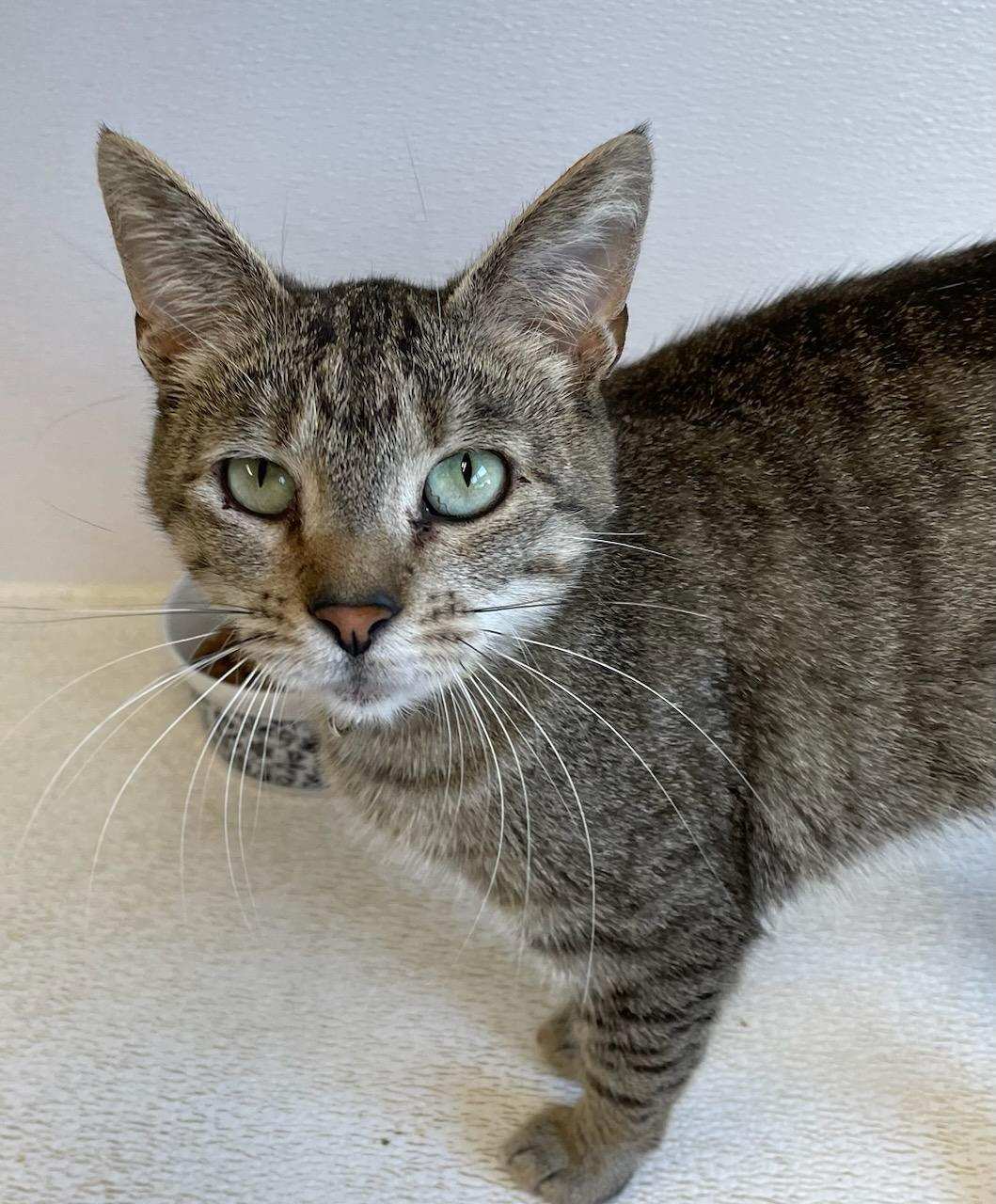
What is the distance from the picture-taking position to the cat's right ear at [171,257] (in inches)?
33.9

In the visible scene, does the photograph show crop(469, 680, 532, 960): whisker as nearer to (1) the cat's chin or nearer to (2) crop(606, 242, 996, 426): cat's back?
(1) the cat's chin

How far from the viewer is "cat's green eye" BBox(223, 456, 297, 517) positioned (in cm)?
88

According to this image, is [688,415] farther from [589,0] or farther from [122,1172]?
[122,1172]

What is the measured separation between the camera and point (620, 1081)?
3.40 feet

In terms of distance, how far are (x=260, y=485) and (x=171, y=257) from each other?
9.3 inches

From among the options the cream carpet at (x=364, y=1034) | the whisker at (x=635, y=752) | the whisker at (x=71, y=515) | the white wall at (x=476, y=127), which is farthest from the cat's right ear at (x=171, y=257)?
the whisker at (x=71, y=515)

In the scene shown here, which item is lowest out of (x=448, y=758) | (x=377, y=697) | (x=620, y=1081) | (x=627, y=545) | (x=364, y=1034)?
(x=364, y=1034)

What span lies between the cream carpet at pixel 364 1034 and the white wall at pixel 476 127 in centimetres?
82

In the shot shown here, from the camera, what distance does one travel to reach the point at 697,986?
99 centimetres

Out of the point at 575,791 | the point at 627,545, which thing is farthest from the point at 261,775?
the point at 627,545

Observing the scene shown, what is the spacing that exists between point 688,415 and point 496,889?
55cm

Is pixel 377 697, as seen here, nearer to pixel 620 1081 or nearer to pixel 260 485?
pixel 260 485

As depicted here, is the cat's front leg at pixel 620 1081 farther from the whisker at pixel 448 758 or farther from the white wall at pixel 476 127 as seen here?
the white wall at pixel 476 127

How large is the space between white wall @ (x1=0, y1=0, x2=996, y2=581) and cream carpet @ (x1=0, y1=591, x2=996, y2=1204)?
825mm
